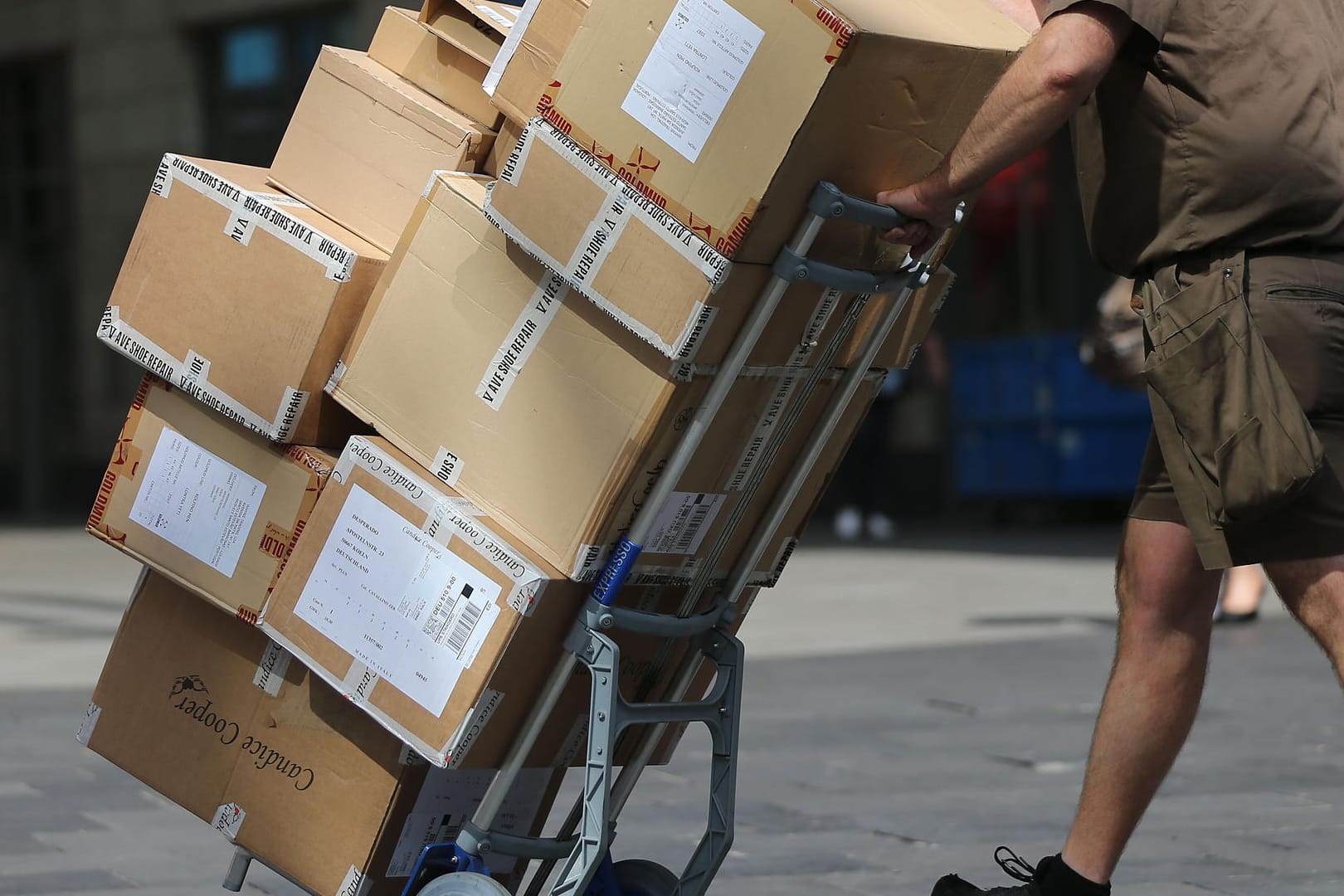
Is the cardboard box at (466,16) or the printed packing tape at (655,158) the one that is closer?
the printed packing tape at (655,158)

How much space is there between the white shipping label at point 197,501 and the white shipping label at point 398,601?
0.20m

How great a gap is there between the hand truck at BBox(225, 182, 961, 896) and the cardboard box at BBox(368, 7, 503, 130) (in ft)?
2.32

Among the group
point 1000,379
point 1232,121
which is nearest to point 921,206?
point 1232,121

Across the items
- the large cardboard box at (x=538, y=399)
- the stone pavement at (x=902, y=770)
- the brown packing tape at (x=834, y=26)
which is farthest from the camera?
the stone pavement at (x=902, y=770)

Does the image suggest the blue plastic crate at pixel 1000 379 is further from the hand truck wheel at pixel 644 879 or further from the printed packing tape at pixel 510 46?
the printed packing tape at pixel 510 46

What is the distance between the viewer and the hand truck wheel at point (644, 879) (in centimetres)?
309

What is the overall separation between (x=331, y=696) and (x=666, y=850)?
129 centimetres

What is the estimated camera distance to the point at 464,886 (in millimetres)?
2740

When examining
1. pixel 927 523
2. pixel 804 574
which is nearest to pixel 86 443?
pixel 927 523

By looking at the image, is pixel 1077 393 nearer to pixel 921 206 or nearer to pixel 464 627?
pixel 921 206

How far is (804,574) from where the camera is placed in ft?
34.2

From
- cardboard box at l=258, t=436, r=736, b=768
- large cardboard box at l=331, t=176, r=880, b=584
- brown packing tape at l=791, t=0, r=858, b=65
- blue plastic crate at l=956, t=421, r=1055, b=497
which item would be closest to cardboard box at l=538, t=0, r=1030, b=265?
brown packing tape at l=791, t=0, r=858, b=65

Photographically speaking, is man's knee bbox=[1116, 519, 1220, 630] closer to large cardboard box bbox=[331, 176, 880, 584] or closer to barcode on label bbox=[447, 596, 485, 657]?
large cardboard box bbox=[331, 176, 880, 584]

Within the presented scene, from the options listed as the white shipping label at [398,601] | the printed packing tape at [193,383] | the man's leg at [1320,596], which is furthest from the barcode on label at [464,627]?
the man's leg at [1320,596]
